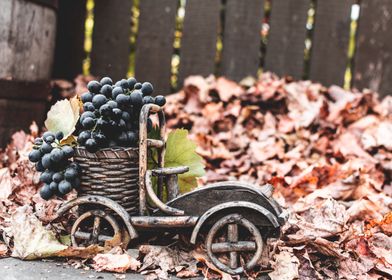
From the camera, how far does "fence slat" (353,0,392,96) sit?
345 centimetres

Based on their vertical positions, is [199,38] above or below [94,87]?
above

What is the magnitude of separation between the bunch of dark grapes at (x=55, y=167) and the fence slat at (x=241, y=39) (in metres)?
2.03

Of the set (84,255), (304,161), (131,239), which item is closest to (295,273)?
(131,239)

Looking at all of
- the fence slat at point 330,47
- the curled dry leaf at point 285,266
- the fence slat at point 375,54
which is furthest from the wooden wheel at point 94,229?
the fence slat at point 375,54

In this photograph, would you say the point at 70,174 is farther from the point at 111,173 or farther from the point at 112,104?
the point at 112,104

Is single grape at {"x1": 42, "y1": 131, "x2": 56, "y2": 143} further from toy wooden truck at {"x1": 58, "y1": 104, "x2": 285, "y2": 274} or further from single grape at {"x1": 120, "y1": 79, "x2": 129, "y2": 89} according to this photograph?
single grape at {"x1": 120, "y1": 79, "x2": 129, "y2": 89}

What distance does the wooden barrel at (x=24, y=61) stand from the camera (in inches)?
104

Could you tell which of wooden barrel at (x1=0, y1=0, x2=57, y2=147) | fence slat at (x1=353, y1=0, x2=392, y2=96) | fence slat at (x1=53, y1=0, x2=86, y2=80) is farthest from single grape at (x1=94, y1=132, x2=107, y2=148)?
fence slat at (x1=353, y1=0, x2=392, y2=96)

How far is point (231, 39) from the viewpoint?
3451mm

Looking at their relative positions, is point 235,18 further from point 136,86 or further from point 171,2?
point 136,86

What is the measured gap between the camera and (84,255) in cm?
158

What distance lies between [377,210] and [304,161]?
25.2 inches

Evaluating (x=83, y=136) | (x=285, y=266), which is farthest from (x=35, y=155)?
(x=285, y=266)

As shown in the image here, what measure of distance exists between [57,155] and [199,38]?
2.07 meters
